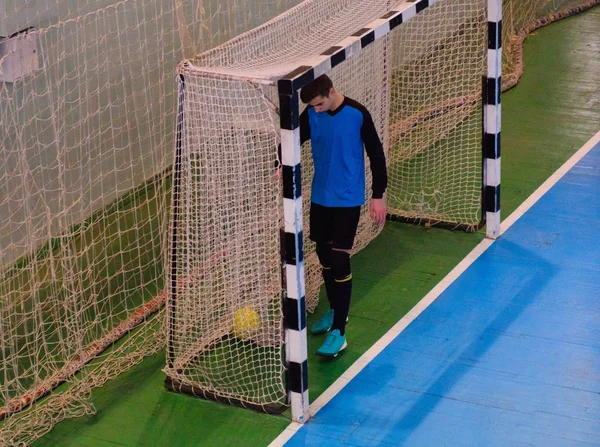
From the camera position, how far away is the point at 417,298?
7293mm

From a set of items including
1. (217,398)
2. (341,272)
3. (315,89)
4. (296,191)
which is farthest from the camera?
(341,272)

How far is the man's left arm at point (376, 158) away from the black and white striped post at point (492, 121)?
6.09 feet

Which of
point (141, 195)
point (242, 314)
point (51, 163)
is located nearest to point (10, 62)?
point (51, 163)

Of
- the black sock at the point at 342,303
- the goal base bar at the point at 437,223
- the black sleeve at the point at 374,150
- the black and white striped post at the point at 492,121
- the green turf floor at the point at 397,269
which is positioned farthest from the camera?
the goal base bar at the point at 437,223

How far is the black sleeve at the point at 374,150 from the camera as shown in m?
6.09

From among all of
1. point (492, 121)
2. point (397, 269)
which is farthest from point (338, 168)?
point (492, 121)

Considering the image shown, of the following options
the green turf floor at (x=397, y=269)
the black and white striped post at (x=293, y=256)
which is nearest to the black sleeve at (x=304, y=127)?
the black and white striped post at (x=293, y=256)

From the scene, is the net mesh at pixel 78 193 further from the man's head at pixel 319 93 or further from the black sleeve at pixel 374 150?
the black sleeve at pixel 374 150

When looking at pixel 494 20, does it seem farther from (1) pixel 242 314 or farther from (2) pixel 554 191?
(1) pixel 242 314

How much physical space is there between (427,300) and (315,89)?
2.06m

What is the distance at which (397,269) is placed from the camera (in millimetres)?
7711

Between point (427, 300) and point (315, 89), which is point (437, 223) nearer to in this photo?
point (427, 300)

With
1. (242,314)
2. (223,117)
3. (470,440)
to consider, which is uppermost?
(223,117)

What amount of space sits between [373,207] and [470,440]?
4.87 ft
